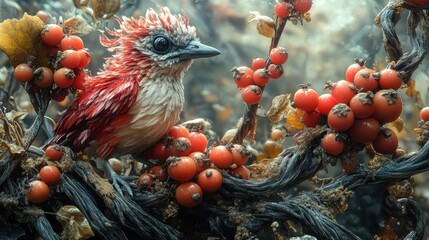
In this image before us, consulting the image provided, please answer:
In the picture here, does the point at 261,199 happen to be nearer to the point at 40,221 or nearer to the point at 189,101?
the point at 40,221

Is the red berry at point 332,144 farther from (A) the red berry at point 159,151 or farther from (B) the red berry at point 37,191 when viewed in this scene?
(B) the red berry at point 37,191

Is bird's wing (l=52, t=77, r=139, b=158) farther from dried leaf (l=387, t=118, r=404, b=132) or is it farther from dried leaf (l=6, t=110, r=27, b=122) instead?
dried leaf (l=387, t=118, r=404, b=132)

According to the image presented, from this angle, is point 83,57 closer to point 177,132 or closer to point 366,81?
point 177,132

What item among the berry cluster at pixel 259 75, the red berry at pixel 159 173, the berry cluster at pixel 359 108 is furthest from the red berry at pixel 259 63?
the red berry at pixel 159 173

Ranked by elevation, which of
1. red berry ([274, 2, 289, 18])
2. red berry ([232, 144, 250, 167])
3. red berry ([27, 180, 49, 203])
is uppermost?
red berry ([274, 2, 289, 18])

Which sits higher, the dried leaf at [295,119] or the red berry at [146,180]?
the dried leaf at [295,119]

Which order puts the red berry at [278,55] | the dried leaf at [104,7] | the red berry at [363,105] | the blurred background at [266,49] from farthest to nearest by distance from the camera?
the blurred background at [266,49]
the dried leaf at [104,7]
the red berry at [278,55]
the red berry at [363,105]

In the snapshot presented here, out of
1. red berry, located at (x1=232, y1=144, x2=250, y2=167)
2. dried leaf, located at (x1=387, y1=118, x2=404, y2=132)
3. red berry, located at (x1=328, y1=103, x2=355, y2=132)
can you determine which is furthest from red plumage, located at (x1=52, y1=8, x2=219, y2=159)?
dried leaf, located at (x1=387, y1=118, x2=404, y2=132)

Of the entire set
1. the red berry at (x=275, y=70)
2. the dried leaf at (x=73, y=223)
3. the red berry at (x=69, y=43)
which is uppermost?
the red berry at (x=275, y=70)
